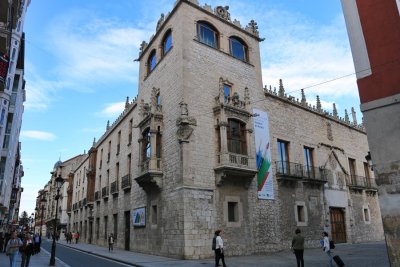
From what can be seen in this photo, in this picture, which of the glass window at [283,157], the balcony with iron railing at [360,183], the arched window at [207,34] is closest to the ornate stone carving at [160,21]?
the arched window at [207,34]

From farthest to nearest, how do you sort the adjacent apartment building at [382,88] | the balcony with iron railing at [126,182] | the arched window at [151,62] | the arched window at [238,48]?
1. the balcony with iron railing at [126,182]
2. the arched window at [151,62]
3. the arched window at [238,48]
4. the adjacent apartment building at [382,88]

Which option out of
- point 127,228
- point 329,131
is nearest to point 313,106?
point 329,131

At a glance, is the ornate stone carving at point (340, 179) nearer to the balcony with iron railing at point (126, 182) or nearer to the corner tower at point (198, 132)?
the corner tower at point (198, 132)

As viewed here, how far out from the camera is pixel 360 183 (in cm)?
2622

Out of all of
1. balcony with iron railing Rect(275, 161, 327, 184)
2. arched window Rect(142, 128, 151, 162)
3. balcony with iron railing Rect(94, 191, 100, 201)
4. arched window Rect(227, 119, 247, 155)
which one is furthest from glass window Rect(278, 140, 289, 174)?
balcony with iron railing Rect(94, 191, 100, 201)

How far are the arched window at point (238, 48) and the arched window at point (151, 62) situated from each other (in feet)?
17.5

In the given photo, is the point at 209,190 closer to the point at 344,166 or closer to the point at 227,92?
the point at 227,92

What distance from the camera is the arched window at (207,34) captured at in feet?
64.0

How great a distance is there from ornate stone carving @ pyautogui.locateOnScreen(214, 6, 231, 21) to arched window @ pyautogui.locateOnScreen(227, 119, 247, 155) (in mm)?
7291

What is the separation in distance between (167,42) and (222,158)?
8.89 meters

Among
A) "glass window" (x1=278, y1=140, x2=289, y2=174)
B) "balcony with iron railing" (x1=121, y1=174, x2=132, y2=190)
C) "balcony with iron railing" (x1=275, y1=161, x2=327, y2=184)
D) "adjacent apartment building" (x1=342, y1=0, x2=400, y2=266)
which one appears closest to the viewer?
"adjacent apartment building" (x1=342, y1=0, x2=400, y2=266)

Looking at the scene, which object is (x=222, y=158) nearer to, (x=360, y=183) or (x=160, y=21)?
(x=160, y=21)

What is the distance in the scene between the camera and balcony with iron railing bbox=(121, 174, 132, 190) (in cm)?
2288

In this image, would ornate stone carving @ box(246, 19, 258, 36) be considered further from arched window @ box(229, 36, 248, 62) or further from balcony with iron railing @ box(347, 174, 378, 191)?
balcony with iron railing @ box(347, 174, 378, 191)
